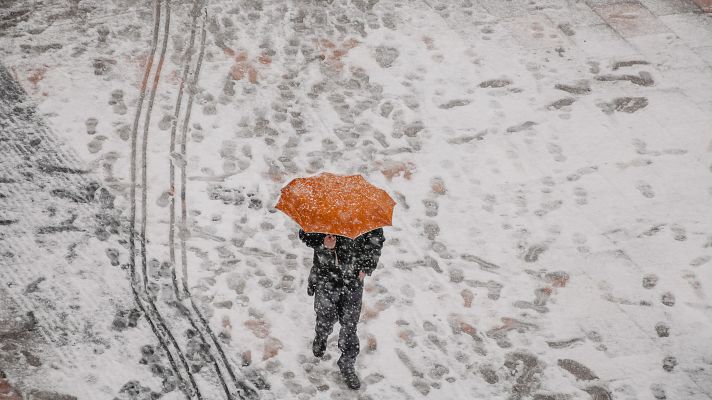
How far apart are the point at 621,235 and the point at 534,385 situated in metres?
1.91

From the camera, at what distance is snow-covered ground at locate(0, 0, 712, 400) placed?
21.1ft

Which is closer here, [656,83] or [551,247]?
[551,247]

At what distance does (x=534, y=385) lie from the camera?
6352 millimetres

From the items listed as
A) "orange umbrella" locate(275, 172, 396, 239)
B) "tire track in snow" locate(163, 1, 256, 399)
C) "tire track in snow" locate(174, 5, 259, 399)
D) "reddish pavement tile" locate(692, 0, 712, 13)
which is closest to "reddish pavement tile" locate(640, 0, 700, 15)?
"reddish pavement tile" locate(692, 0, 712, 13)

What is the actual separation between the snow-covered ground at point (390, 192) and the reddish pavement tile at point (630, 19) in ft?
0.11

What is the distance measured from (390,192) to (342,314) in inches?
79.3

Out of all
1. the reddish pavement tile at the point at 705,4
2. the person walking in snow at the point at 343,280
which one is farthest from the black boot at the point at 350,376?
the reddish pavement tile at the point at 705,4

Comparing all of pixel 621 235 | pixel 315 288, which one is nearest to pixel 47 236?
pixel 315 288

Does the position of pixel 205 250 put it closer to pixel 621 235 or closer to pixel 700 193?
pixel 621 235

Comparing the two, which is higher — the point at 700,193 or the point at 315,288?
the point at 315,288

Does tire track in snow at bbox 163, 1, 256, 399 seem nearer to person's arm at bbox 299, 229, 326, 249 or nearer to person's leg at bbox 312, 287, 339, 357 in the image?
person's leg at bbox 312, 287, 339, 357

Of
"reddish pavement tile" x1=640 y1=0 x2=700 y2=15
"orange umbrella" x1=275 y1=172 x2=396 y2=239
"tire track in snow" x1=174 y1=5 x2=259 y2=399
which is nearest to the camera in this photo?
"orange umbrella" x1=275 y1=172 x2=396 y2=239

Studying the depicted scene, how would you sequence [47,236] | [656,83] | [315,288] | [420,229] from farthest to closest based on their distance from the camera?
1. [656,83]
2. [420,229]
3. [47,236]
4. [315,288]

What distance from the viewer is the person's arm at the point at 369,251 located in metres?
5.76
